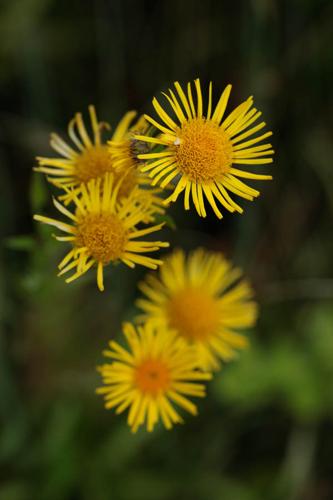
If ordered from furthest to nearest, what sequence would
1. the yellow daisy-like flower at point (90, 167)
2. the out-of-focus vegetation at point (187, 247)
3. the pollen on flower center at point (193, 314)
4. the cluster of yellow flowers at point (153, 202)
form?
the out-of-focus vegetation at point (187, 247) < the pollen on flower center at point (193, 314) < the yellow daisy-like flower at point (90, 167) < the cluster of yellow flowers at point (153, 202)

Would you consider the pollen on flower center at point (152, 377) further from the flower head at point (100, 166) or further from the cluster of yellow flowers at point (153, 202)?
the flower head at point (100, 166)

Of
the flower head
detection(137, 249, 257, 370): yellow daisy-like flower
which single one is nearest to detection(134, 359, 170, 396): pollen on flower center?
detection(137, 249, 257, 370): yellow daisy-like flower

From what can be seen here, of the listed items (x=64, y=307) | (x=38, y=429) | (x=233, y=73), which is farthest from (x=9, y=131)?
(x=38, y=429)

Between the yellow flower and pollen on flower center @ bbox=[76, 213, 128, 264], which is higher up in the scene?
the yellow flower

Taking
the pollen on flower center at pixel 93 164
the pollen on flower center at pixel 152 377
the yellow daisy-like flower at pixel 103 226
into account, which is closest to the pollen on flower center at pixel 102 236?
the yellow daisy-like flower at pixel 103 226

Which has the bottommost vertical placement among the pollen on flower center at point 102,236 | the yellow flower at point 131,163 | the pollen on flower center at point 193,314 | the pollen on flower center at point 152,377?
the pollen on flower center at point 152,377

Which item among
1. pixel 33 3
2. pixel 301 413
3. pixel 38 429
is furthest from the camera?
pixel 33 3

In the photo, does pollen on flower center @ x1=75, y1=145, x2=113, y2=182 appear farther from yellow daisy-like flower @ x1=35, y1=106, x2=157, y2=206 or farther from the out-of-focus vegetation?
the out-of-focus vegetation

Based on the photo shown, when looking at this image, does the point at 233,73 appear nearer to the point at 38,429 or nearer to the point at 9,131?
the point at 9,131
